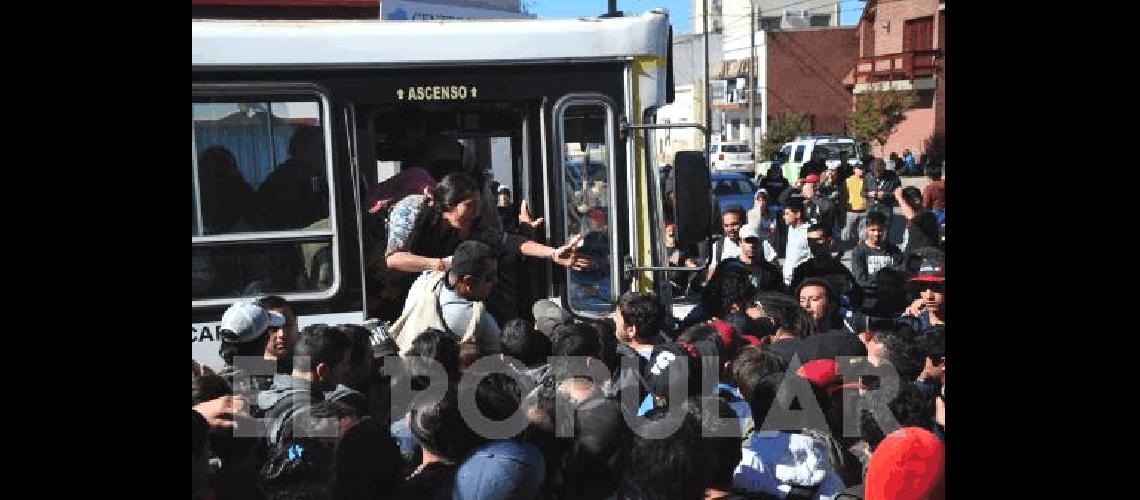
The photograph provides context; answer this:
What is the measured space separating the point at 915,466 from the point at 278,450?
2142 millimetres

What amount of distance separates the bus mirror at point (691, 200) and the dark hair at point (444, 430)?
1575 mm

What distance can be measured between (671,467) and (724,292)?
120 inches

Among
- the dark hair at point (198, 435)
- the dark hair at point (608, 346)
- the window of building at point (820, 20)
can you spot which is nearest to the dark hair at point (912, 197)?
the dark hair at point (608, 346)

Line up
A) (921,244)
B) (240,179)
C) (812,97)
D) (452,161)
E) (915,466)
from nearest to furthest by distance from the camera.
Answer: (915,466) → (240,179) → (452,161) → (921,244) → (812,97)

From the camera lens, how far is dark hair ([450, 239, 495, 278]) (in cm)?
500

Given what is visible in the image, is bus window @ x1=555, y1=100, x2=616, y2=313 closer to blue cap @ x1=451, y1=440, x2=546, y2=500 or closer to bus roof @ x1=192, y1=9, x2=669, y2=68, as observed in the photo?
bus roof @ x1=192, y1=9, x2=669, y2=68

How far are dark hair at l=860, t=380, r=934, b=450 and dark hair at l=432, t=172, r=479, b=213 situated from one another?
2136mm

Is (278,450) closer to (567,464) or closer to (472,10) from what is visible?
(567,464)

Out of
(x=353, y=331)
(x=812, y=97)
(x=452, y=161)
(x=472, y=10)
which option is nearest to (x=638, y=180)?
(x=452, y=161)

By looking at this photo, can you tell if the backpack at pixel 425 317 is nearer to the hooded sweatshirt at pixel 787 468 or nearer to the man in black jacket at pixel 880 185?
the hooded sweatshirt at pixel 787 468

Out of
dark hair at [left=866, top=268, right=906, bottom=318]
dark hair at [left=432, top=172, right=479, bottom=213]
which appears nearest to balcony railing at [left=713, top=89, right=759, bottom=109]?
dark hair at [left=866, top=268, right=906, bottom=318]

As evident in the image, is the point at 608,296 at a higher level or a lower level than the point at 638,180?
lower

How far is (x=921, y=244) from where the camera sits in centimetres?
980
